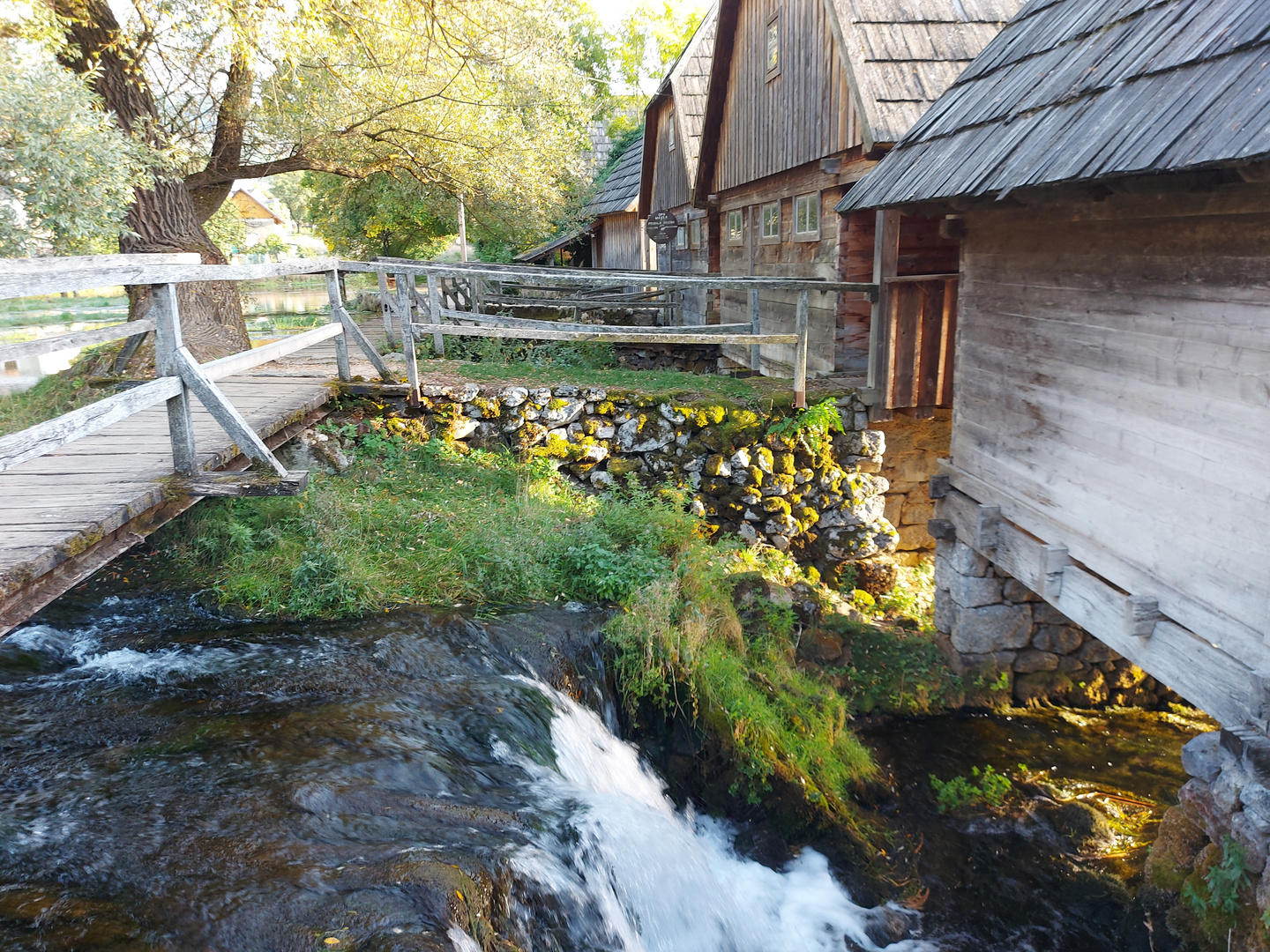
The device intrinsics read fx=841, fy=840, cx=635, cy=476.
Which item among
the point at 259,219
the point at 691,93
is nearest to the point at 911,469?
the point at 691,93

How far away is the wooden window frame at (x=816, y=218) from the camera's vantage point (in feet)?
31.3

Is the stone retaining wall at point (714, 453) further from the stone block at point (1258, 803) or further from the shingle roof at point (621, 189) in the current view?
the shingle roof at point (621, 189)

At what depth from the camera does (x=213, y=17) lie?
885 cm

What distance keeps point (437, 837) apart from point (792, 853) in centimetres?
259

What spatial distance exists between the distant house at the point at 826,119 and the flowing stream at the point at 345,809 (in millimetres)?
5416

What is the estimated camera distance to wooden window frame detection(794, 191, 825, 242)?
9547mm

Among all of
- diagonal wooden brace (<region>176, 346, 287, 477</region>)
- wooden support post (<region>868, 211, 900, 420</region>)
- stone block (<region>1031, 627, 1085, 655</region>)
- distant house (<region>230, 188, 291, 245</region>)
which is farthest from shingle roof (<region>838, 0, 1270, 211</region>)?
distant house (<region>230, 188, 291, 245</region>)

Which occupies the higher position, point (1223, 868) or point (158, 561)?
point (158, 561)

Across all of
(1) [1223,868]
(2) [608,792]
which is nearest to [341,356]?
(2) [608,792]

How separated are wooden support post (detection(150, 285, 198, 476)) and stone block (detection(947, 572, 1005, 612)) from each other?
5754 mm

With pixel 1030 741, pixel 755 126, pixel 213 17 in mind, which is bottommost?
pixel 1030 741

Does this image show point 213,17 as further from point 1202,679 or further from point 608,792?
point 1202,679

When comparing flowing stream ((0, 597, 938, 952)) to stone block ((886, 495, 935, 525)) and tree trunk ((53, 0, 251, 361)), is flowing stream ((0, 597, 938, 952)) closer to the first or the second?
stone block ((886, 495, 935, 525))

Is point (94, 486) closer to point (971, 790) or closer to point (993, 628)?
point (971, 790)
